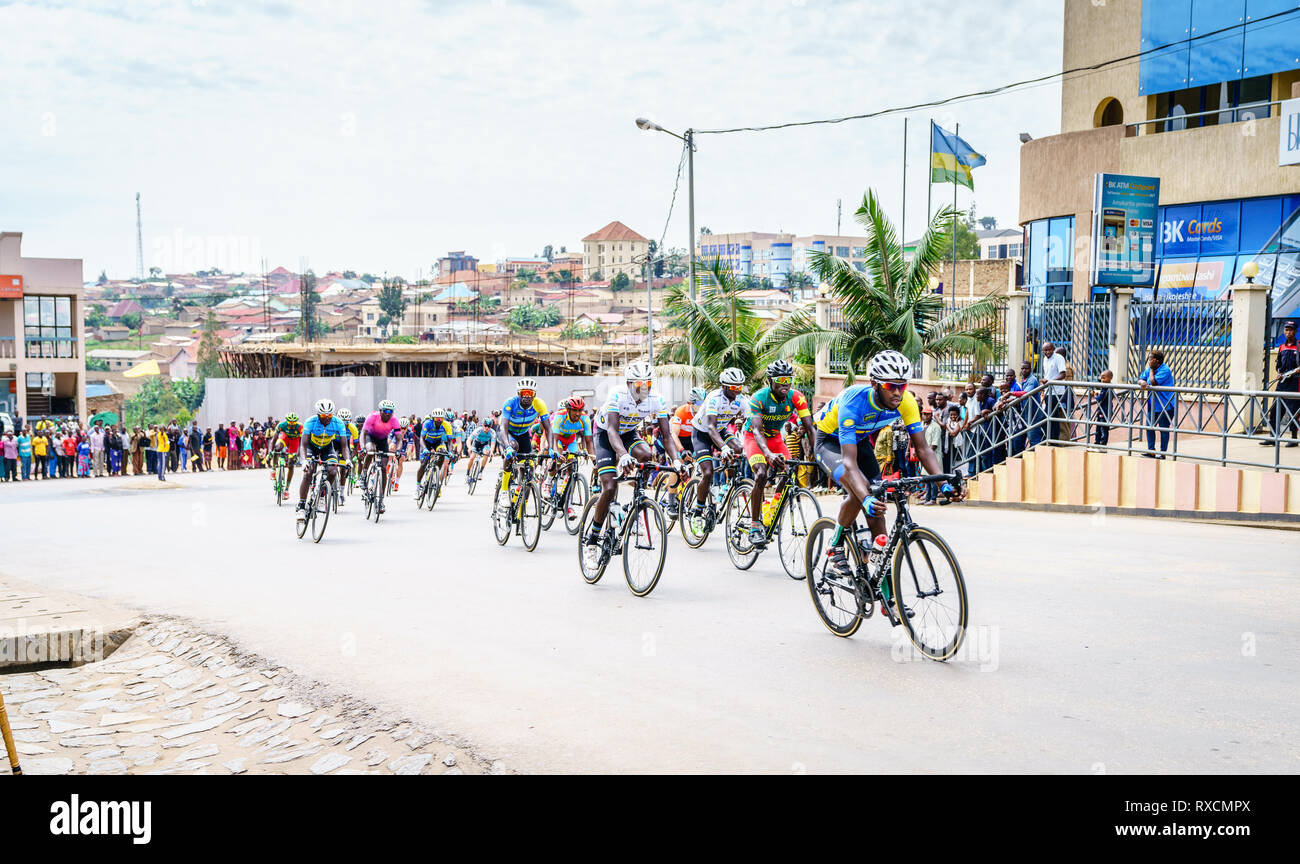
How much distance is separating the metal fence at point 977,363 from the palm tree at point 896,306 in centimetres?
9

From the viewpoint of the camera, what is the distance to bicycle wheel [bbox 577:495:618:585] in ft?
33.9

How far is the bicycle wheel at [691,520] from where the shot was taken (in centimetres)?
1245

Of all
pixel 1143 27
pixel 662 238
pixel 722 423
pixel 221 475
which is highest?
pixel 1143 27

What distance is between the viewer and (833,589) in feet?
25.9

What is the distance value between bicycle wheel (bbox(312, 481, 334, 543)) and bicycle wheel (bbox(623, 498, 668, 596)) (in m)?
6.39

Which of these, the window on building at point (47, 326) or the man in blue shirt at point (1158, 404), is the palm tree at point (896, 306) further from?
the window on building at point (47, 326)

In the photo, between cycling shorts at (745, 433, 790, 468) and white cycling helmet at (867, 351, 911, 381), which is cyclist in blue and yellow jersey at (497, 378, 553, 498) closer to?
cycling shorts at (745, 433, 790, 468)

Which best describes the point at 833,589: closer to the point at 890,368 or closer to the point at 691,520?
the point at 890,368
